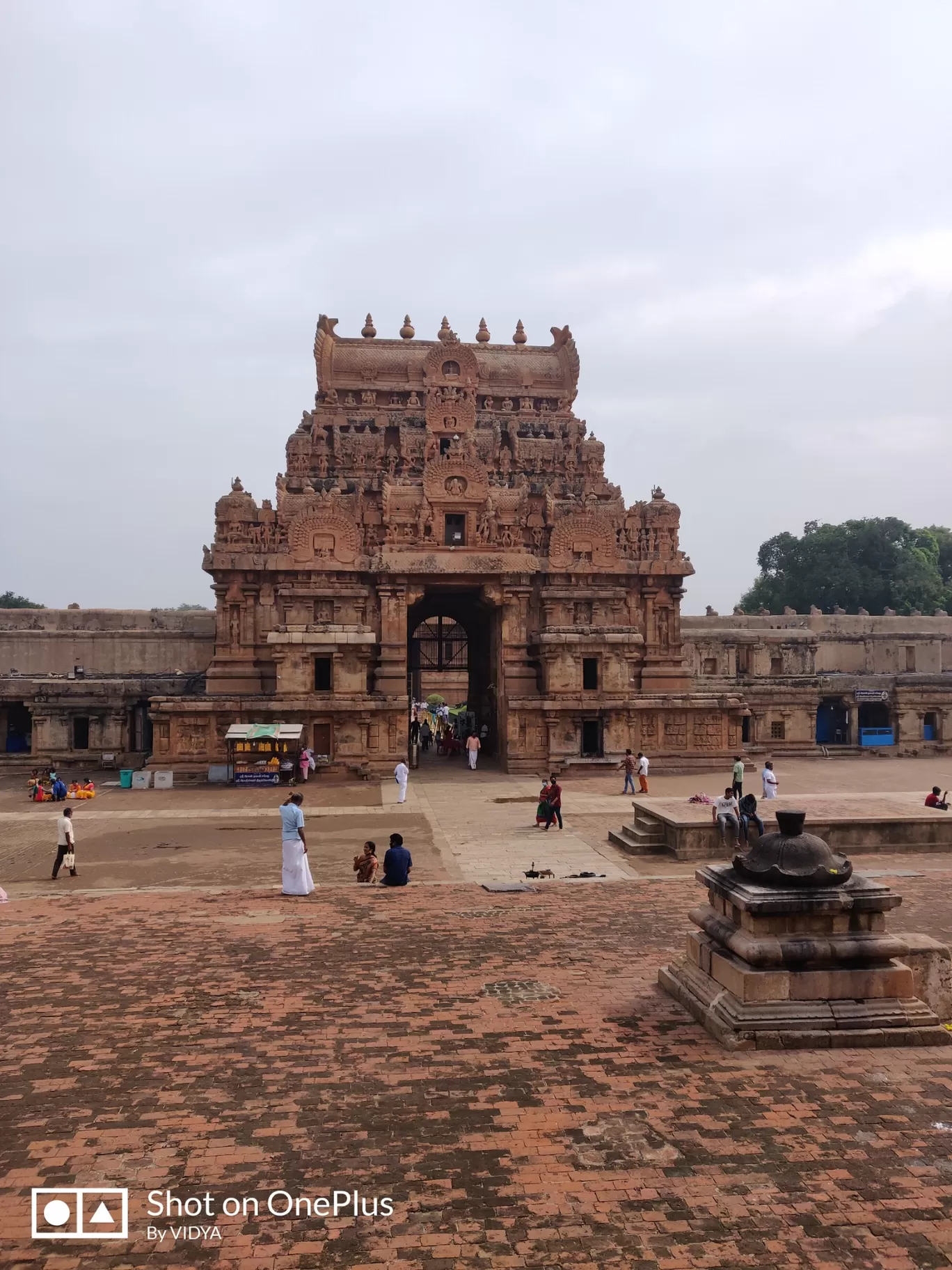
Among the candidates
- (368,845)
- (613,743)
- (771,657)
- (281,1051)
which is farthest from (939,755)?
(281,1051)

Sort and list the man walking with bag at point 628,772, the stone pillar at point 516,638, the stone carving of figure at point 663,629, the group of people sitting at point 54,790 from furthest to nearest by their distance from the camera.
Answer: the stone carving of figure at point 663,629 → the stone pillar at point 516,638 → the man walking with bag at point 628,772 → the group of people sitting at point 54,790

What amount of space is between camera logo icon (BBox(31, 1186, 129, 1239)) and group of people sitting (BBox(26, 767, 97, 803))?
20.3m

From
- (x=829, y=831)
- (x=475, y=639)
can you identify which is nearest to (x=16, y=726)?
(x=475, y=639)

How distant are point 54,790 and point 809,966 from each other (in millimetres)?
21772

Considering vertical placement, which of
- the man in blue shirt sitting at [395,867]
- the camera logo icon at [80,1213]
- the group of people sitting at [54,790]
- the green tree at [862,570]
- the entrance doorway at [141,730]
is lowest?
the group of people sitting at [54,790]

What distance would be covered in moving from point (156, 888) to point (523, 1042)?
818cm

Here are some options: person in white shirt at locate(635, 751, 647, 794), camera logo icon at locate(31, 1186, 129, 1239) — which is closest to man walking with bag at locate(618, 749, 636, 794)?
person in white shirt at locate(635, 751, 647, 794)

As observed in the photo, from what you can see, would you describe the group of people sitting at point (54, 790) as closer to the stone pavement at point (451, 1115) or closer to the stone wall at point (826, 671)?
the stone pavement at point (451, 1115)

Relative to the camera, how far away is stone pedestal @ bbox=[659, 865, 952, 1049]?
21.3ft

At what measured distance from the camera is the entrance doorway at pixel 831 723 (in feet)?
121

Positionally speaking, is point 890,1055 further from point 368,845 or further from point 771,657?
point 771,657

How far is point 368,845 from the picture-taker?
496 inches

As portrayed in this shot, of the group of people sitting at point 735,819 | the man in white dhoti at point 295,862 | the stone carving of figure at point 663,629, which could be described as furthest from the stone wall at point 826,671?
the man in white dhoti at point 295,862

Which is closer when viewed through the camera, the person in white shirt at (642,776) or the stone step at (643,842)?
the stone step at (643,842)
